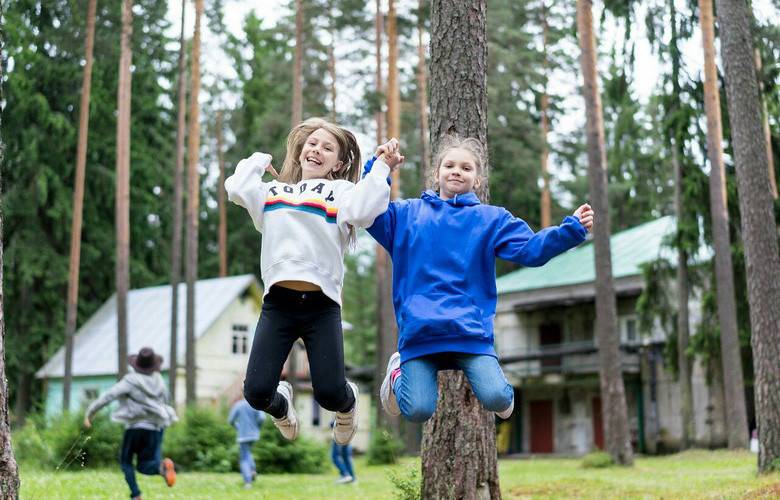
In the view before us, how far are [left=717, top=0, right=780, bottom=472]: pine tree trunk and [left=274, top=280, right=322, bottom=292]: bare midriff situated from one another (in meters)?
9.69

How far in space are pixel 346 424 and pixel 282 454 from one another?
1709 centimetres

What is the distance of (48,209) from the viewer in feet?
140

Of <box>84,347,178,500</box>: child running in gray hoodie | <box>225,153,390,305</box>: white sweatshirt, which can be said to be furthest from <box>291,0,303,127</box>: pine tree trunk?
<box>225,153,390,305</box>: white sweatshirt

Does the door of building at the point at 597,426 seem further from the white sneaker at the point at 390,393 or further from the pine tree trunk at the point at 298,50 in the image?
the white sneaker at the point at 390,393

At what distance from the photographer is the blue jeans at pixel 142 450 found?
12.3 metres

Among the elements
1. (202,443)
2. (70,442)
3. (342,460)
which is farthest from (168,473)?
(202,443)

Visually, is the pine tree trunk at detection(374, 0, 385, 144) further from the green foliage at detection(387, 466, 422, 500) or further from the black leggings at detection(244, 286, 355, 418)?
the black leggings at detection(244, 286, 355, 418)

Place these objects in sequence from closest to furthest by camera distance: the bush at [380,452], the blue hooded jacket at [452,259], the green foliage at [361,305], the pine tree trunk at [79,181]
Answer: the blue hooded jacket at [452,259]
the bush at [380,452]
the pine tree trunk at [79,181]
the green foliage at [361,305]

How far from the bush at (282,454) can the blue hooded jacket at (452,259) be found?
1720 cm

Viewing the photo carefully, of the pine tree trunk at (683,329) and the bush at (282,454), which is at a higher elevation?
the pine tree trunk at (683,329)

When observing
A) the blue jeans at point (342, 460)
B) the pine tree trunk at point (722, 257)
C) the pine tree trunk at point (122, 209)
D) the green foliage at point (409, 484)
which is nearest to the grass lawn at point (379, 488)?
the green foliage at point (409, 484)

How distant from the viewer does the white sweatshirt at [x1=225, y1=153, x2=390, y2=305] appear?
5863 millimetres

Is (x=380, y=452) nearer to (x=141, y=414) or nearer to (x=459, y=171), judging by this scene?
(x=141, y=414)

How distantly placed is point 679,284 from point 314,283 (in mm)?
27221
